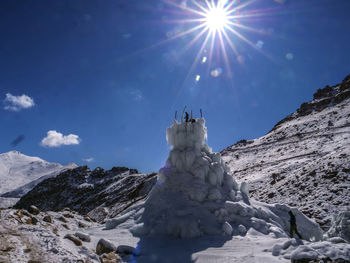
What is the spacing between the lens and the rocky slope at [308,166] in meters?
21.9

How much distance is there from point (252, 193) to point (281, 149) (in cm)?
2607

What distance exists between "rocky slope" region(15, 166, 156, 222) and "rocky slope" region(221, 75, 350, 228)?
2229cm

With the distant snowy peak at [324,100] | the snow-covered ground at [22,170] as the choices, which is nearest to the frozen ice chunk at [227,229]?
the distant snowy peak at [324,100]

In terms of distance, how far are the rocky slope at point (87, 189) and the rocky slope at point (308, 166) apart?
877 inches

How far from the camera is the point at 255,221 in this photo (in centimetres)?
1331

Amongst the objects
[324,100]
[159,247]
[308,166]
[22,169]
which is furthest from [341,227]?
[22,169]

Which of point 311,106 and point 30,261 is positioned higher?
point 311,106

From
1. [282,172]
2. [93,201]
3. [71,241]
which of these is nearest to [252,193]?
[282,172]

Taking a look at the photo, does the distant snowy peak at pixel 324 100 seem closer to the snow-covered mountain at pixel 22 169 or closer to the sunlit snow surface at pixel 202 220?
the sunlit snow surface at pixel 202 220

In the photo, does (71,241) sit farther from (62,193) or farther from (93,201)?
(62,193)

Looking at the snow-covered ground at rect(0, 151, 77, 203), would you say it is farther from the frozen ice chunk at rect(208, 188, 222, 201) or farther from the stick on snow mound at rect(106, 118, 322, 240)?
the frozen ice chunk at rect(208, 188, 222, 201)

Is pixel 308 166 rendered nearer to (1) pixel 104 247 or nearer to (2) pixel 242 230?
(2) pixel 242 230

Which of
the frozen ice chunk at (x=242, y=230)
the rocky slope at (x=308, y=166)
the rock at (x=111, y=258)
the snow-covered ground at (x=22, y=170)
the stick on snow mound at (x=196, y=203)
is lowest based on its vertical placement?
the rock at (x=111, y=258)

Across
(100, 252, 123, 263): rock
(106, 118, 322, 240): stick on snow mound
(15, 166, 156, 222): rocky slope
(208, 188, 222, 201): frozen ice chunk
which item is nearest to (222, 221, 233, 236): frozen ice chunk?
(106, 118, 322, 240): stick on snow mound
